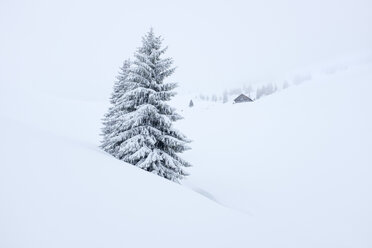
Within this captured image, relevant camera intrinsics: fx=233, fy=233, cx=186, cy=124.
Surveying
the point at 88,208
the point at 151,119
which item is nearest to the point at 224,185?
the point at 151,119

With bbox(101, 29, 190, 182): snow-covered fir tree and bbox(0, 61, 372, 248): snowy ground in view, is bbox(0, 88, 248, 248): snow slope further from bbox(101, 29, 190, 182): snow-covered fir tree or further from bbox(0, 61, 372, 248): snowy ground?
bbox(101, 29, 190, 182): snow-covered fir tree

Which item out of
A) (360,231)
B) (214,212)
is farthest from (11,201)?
(360,231)

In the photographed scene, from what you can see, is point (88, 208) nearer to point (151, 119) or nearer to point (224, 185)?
point (151, 119)

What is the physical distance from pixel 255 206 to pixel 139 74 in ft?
28.2

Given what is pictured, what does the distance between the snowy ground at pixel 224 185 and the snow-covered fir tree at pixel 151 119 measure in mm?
1897

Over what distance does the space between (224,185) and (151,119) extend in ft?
21.9

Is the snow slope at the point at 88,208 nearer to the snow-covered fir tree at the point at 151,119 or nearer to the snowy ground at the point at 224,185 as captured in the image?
the snowy ground at the point at 224,185

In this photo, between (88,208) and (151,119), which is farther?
(151,119)

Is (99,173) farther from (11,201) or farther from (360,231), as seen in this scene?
(360,231)

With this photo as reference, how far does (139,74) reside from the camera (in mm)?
11383

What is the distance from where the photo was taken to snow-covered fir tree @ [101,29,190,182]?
10336 mm

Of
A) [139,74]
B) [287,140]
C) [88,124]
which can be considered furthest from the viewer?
[88,124]

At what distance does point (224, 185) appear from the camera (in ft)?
47.3

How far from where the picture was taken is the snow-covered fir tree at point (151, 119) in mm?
10336
